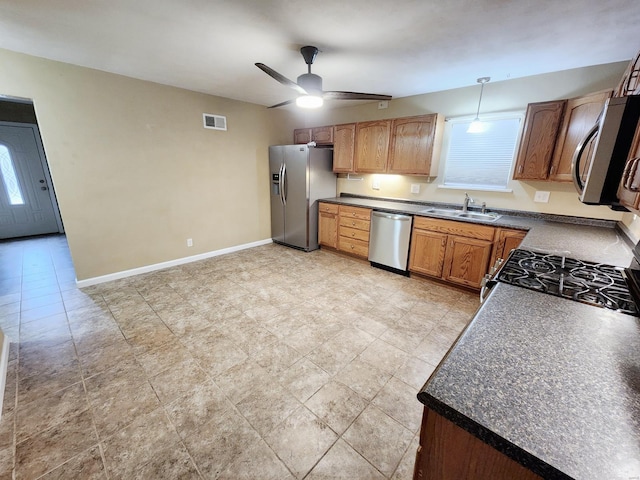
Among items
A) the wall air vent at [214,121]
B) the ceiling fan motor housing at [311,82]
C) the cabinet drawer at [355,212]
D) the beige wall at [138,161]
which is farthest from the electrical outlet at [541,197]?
the wall air vent at [214,121]

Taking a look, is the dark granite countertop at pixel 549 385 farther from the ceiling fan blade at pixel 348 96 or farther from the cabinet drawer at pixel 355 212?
the cabinet drawer at pixel 355 212

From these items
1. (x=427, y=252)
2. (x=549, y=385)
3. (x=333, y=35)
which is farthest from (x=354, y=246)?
(x=549, y=385)

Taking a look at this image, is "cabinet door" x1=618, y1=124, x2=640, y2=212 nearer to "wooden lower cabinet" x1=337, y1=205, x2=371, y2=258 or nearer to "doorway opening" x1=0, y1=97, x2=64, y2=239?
"wooden lower cabinet" x1=337, y1=205, x2=371, y2=258

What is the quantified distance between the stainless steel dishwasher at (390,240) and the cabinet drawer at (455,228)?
0.51ft

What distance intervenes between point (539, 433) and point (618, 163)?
1198 mm

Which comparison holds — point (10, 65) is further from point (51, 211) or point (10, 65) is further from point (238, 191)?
point (51, 211)

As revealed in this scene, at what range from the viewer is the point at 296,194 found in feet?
14.3

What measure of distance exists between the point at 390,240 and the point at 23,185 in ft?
22.0

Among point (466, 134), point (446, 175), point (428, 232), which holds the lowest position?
point (428, 232)

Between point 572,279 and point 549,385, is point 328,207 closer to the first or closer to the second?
point 572,279

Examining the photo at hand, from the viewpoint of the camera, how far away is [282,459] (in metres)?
1.35

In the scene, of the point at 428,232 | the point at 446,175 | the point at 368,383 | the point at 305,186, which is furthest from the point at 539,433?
the point at 305,186

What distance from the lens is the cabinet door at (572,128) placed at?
2275mm

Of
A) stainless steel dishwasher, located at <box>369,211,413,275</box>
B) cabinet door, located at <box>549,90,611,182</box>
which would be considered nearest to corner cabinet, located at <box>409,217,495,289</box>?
stainless steel dishwasher, located at <box>369,211,413,275</box>
